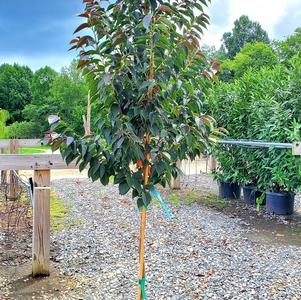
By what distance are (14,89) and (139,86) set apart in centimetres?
3352

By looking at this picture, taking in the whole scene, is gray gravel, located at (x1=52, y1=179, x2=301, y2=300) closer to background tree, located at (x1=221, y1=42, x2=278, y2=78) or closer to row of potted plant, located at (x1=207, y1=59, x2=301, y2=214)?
row of potted plant, located at (x1=207, y1=59, x2=301, y2=214)

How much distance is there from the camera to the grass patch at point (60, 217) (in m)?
4.09

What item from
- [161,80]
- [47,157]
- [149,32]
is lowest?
[47,157]

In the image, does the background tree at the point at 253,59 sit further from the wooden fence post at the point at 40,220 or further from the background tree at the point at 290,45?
the wooden fence post at the point at 40,220

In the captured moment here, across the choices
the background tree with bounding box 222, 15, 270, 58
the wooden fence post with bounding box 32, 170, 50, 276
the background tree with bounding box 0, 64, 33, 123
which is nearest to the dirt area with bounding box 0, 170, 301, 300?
the wooden fence post with bounding box 32, 170, 50, 276

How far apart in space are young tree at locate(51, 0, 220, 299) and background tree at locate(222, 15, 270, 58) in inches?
1084

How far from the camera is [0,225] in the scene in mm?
3945

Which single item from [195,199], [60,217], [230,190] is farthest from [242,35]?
[60,217]

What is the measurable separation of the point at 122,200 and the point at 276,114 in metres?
2.42

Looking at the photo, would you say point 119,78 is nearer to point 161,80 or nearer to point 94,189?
point 161,80

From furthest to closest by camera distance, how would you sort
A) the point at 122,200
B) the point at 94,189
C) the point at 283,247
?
1. the point at 94,189
2. the point at 122,200
3. the point at 283,247

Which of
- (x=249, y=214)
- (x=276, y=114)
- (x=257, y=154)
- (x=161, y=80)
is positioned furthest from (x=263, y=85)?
(x=161, y=80)

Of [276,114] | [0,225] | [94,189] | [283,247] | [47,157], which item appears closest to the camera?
[47,157]

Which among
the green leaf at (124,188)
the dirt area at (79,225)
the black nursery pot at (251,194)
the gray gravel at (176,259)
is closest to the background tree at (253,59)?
the dirt area at (79,225)
